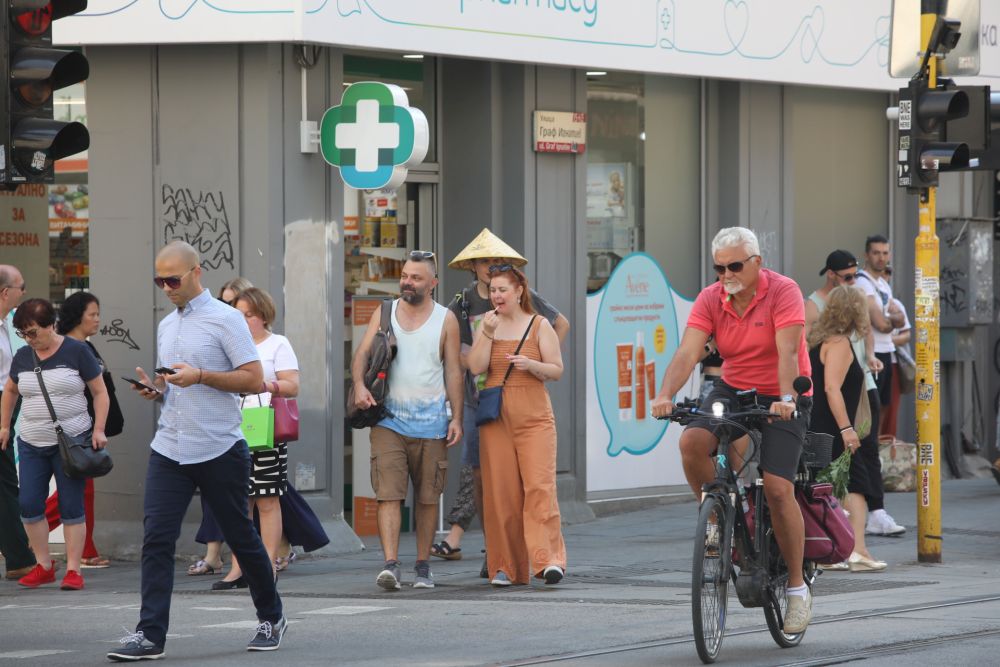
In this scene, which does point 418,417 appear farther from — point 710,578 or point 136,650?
point 710,578

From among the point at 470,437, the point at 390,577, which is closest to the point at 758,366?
the point at 390,577

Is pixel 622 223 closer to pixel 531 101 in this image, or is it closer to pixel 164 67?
pixel 531 101

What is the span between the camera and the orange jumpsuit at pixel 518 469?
10.2 meters

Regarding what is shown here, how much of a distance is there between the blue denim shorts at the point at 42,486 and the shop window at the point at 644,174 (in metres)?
4.79

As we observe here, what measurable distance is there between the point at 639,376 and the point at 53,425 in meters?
5.26

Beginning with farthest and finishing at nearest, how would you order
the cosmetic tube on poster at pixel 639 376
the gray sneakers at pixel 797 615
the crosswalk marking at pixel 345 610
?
the cosmetic tube on poster at pixel 639 376, the crosswalk marking at pixel 345 610, the gray sneakers at pixel 797 615

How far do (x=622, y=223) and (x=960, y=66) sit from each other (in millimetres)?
3651

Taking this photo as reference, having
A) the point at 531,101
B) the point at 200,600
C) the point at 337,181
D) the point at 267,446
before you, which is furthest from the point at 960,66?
the point at 200,600

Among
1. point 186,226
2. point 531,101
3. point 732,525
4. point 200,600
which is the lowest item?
point 200,600

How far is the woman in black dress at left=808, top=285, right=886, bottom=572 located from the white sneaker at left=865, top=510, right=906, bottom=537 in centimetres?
151

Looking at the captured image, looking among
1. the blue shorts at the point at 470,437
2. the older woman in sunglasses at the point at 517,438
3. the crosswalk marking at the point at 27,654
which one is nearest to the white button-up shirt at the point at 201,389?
the crosswalk marking at the point at 27,654

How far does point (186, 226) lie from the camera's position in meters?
12.2

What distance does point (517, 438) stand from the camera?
33.6ft

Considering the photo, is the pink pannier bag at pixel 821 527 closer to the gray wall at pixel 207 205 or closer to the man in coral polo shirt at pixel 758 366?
the man in coral polo shirt at pixel 758 366
